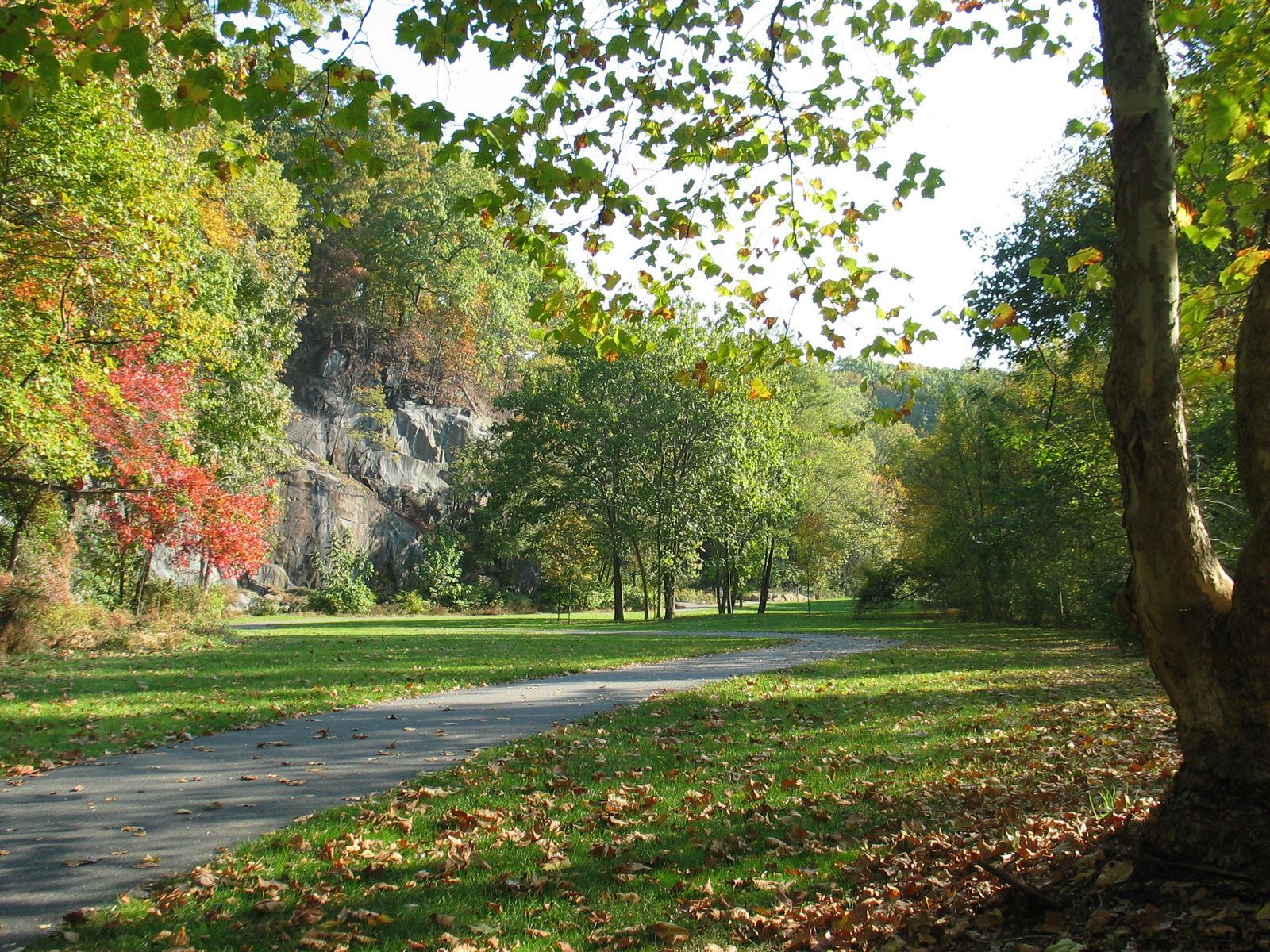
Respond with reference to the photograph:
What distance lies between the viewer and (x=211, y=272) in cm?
2203

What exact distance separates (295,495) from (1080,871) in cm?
4457

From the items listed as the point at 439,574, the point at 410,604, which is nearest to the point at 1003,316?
the point at 410,604

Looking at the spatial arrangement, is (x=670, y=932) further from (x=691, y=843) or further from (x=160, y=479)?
(x=160, y=479)

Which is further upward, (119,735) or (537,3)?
(537,3)

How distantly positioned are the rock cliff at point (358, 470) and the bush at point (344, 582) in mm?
656

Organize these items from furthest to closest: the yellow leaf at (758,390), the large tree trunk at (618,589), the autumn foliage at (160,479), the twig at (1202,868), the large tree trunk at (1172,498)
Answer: the large tree trunk at (618,589), the autumn foliage at (160,479), the yellow leaf at (758,390), the large tree trunk at (1172,498), the twig at (1202,868)

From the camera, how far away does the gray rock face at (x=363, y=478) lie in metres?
43.6

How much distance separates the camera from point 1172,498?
3.65m

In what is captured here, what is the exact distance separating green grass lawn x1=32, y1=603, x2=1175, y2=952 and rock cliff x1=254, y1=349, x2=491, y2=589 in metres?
37.8

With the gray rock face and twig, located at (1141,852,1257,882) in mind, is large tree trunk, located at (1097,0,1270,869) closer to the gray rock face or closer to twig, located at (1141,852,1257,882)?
twig, located at (1141,852,1257,882)

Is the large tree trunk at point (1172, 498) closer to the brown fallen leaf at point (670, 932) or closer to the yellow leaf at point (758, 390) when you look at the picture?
the brown fallen leaf at point (670, 932)

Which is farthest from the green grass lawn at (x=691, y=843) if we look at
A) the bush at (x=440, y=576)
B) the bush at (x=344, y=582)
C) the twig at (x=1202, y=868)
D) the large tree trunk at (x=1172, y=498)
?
the bush at (x=440, y=576)

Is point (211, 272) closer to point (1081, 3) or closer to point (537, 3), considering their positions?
point (537, 3)

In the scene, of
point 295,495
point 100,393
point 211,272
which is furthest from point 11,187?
point 295,495
